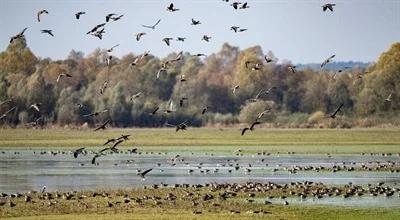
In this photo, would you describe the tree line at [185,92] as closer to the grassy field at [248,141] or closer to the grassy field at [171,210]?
the grassy field at [248,141]

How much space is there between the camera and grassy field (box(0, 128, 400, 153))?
85.9m

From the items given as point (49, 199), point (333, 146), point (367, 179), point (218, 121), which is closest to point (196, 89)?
point (218, 121)

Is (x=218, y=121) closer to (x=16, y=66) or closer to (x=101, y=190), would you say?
(x=16, y=66)

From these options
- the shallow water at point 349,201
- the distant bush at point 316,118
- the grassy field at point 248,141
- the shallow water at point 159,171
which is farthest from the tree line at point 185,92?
the shallow water at point 349,201

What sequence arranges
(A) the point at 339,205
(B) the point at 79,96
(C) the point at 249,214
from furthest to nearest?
(B) the point at 79,96 → (A) the point at 339,205 → (C) the point at 249,214

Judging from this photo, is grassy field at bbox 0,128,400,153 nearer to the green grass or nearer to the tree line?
the tree line

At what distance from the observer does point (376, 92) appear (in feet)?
471

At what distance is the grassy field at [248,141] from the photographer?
85875mm

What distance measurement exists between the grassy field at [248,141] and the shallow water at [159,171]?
441 inches

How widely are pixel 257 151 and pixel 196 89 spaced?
8258 cm

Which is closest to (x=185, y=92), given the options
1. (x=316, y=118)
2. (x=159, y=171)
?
(x=316, y=118)

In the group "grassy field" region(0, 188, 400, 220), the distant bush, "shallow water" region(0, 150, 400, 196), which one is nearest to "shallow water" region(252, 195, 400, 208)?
"grassy field" region(0, 188, 400, 220)

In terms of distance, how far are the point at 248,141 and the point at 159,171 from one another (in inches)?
1634

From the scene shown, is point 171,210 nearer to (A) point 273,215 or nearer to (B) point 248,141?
(A) point 273,215
